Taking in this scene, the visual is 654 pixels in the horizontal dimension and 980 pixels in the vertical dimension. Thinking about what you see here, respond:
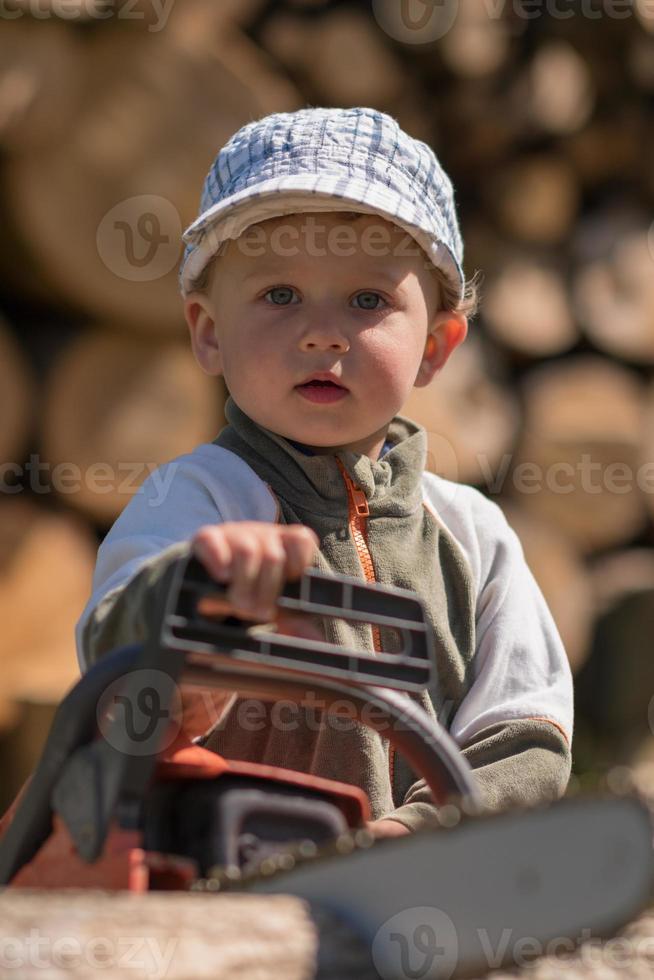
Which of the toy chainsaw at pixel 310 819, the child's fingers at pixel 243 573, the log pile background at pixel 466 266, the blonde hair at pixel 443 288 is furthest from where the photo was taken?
the log pile background at pixel 466 266

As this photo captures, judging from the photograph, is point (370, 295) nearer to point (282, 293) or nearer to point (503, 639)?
point (282, 293)

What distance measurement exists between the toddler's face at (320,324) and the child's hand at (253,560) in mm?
553

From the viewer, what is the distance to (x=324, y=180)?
1.50 meters

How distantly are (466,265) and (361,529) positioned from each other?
177cm

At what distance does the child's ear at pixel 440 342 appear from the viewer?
1750 millimetres

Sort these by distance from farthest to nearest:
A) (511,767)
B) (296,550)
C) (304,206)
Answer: (304,206)
(511,767)
(296,550)

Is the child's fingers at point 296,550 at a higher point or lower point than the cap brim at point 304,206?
lower

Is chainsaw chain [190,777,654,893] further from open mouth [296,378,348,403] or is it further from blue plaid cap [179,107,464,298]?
blue plaid cap [179,107,464,298]

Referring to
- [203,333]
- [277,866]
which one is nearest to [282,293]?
[203,333]

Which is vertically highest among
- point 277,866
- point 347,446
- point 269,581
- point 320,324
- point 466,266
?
point 466,266

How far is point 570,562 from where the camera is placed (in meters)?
3.20

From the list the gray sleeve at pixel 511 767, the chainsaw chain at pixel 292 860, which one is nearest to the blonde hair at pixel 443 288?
the gray sleeve at pixel 511 767

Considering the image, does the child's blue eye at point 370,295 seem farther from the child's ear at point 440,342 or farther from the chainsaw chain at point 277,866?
the chainsaw chain at point 277,866

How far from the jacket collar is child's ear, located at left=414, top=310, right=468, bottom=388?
19cm
